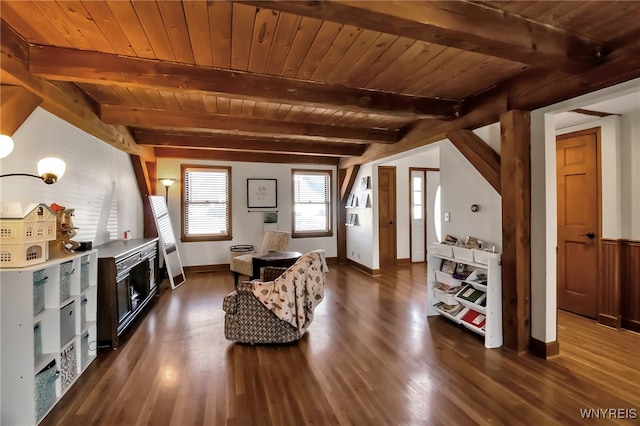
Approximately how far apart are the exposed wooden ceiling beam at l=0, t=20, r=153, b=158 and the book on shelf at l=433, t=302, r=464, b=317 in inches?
172

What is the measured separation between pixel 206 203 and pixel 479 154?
16.7 ft

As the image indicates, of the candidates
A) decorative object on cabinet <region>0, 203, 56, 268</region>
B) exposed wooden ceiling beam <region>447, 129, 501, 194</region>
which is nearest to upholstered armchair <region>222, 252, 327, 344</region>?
decorative object on cabinet <region>0, 203, 56, 268</region>

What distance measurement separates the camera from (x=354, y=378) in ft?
8.08

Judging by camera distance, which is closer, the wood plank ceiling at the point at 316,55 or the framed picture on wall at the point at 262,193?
the wood plank ceiling at the point at 316,55

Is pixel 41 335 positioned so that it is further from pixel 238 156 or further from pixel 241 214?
pixel 238 156

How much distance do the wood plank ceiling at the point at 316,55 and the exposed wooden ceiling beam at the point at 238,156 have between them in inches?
89.7

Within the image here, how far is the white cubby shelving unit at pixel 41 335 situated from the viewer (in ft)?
6.30

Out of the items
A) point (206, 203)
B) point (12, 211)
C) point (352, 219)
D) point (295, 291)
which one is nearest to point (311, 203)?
point (352, 219)

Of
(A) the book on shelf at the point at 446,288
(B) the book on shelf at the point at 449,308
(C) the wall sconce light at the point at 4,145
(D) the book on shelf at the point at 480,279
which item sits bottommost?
(B) the book on shelf at the point at 449,308

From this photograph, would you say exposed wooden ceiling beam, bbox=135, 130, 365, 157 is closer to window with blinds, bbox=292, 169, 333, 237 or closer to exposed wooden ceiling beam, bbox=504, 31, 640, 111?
window with blinds, bbox=292, 169, 333, 237

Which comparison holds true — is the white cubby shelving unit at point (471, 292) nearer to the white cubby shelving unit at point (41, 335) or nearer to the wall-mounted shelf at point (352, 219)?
the wall-mounted shelf at point (352, 219)

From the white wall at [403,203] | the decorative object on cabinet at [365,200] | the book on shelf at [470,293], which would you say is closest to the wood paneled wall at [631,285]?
the book on shelf at [470,293]

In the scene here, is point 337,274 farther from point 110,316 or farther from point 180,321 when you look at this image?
point 110,316

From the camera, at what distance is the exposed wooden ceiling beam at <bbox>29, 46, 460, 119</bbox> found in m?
2.22
